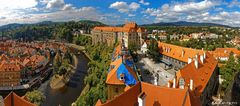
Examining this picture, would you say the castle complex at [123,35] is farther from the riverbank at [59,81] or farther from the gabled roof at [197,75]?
the gabled roof at [197,75]

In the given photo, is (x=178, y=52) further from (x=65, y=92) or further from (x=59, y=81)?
(x=59, y=81)

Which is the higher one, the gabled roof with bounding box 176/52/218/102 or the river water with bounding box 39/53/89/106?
the gabled roof with bounding box 176/52/218/102

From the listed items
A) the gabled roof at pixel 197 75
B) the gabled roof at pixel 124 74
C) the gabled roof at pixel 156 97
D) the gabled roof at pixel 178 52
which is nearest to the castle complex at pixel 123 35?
the gabled roof at pixel 178 52

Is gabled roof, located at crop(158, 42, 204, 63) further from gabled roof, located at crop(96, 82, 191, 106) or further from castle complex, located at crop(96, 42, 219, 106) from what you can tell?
gabled roof, located at crop(96, 82, 191, 106)

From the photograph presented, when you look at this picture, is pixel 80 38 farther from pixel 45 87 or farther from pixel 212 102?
pixel 212 102

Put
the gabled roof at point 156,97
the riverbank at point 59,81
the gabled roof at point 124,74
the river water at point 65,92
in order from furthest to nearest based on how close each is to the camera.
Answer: the riverbank at point 59,81 < the river water at point 65,92 < the gabled roof at point 124,74 < the gabled roof at point 156,97

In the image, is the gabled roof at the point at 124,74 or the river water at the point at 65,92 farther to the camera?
the river water at the point at 65,92

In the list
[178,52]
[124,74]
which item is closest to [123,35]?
[178,52]

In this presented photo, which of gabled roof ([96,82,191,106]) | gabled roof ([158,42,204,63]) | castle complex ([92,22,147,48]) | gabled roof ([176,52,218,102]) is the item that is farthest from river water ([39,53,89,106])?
gabled roof ([96,82,191,106])

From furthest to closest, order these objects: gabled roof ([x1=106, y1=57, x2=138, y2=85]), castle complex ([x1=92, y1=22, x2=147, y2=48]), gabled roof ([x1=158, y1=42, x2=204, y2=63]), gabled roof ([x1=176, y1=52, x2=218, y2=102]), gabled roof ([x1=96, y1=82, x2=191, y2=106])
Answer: castle complex ([x1=92, y1=22, x2=147, y2=48]) < gabled roof ([x1=158, y1=42, x2=204, y2=63]) < gabled roof ([x1=106, y1=57, x2=138, y2=85]) < gabled roof ([x1=176, y1=52, x2=218, y2=102]) < gabled roof ([x1=96, y1=82, x2=191, y2=106])

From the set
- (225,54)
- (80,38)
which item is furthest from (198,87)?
(80,38)

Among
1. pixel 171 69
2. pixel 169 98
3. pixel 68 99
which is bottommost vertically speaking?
pixel 68 99
